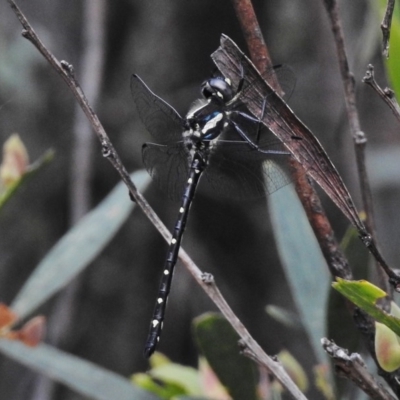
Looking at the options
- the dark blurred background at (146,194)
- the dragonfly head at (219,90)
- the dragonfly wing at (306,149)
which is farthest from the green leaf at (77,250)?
the dark blurred background at (146,194)

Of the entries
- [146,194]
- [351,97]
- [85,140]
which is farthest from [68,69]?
[146,194]

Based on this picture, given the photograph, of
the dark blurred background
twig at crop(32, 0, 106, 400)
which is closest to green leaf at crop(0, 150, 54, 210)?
twig at crop(32, 0, 106, 400)

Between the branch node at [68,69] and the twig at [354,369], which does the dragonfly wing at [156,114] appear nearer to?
the branch node at [68,69]

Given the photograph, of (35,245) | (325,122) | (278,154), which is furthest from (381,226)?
(278,154)

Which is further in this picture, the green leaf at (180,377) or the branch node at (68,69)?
the green leaf at (180,377)

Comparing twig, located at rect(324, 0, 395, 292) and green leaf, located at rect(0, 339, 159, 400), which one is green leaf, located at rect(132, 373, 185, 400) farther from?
twig, located at rect(324, 0, 395, 292)

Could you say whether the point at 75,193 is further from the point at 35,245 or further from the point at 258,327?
the point at 258,327

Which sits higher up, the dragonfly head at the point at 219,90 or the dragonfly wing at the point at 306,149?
the dragonfly head at the point at 219,90
